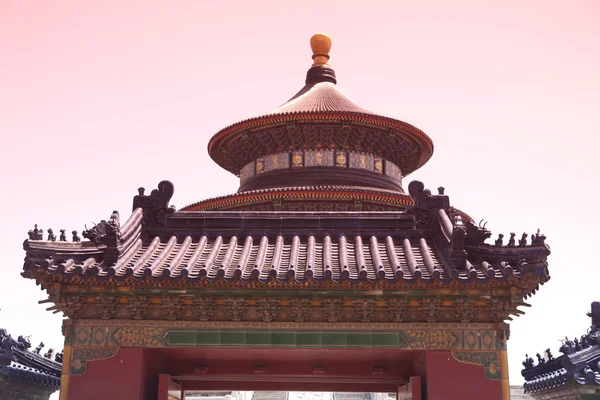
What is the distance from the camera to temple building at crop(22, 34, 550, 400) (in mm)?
10438

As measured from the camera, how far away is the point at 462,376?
10.7m

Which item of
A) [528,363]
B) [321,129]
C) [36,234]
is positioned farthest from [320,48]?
[36,234]

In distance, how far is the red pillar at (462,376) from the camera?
1059 cm

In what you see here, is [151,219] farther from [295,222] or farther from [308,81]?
[308,81]

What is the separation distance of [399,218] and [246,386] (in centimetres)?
420

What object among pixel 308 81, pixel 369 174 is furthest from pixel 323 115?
pixel 308 81

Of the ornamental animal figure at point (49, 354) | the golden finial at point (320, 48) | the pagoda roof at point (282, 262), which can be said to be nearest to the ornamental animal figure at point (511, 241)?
the pagoda roof at point (282, 262)

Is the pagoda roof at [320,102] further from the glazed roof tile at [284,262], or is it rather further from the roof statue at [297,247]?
the glazed roof tile at [284,262]

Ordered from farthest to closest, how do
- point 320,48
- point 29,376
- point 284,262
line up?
point 320,48
point 29,376
point 284,262

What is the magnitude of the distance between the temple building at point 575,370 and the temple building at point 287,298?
3828 millimetres

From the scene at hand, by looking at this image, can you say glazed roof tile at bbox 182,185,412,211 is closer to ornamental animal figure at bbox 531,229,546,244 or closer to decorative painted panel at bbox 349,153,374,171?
decorative painted panel at bbox 349,153,374,171

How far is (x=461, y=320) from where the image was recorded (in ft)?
35.6

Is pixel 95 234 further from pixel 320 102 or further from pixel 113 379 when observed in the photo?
pixel 320 102

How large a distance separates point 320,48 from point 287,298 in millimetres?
14320
